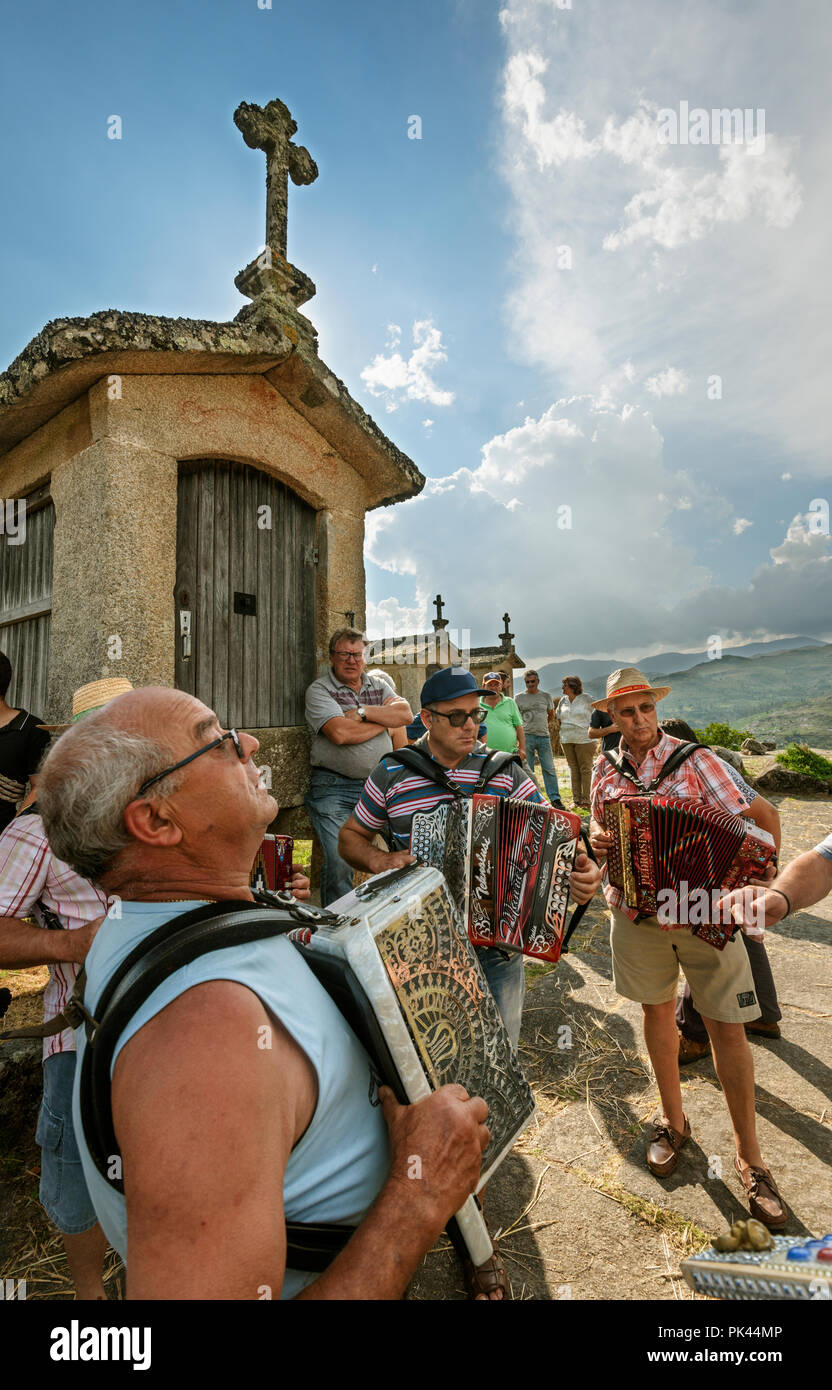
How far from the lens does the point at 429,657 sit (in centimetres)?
2006

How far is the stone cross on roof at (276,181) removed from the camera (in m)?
4.93

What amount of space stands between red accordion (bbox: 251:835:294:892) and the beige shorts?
1.81 meters

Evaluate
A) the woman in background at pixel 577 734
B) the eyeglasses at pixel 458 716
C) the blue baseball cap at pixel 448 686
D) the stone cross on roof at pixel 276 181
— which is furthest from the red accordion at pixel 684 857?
the woman in background at pixel 577 734

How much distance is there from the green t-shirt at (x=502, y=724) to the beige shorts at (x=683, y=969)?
484 cm

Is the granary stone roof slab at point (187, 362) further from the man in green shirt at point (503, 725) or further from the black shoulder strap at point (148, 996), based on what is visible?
the black shoulder strap at point (148, 996)

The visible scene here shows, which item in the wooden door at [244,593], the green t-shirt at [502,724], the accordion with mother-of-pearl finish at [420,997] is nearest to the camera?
the accordion with mother-of-pearl finish at [420,997]

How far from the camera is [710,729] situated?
16531 millimetres

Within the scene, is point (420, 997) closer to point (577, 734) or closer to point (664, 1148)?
point (664, 1148)

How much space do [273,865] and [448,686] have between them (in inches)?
51.8

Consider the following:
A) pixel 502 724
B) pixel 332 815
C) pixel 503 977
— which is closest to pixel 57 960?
pixel 503 977

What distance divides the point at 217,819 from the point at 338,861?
3643 mm

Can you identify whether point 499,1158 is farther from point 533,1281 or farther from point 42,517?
point 42,517

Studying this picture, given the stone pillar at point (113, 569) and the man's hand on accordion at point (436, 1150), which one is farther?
the stone pillar at point (113, 569)
